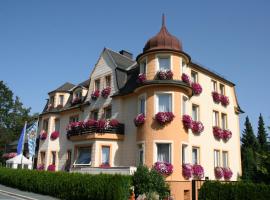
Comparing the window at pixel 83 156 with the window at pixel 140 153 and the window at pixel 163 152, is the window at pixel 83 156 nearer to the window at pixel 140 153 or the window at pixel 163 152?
the window at pixel 140 153

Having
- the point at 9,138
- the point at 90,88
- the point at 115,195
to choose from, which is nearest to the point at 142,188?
the point at 115,195

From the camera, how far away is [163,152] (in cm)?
2262

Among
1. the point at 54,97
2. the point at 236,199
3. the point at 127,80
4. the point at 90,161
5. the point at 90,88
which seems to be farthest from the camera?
the point at 54,97

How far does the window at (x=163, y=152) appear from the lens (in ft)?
73.5

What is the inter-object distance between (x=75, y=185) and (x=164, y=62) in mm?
10970

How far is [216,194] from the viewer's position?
16.6 metres

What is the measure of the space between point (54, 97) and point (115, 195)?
2152 cm

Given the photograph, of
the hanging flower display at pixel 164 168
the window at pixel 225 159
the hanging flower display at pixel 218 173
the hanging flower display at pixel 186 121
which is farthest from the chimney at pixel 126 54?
the hanging flower display at pixel 164 168

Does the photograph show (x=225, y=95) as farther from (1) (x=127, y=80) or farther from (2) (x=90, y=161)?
(2) (x=90, y=161)

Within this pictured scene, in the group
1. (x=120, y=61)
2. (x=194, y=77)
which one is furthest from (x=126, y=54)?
(x=194, y=77)

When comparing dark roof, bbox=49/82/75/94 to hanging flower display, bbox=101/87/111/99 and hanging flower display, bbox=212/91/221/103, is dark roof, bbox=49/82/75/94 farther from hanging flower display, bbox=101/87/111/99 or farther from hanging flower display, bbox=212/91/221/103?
hanging flower display, bbox=212/91/221/103

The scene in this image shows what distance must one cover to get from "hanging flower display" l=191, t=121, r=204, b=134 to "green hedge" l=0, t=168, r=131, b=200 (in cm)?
903

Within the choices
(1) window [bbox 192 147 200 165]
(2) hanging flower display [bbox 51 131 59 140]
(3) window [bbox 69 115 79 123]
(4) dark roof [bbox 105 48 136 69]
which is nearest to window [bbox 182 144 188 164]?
(1) window [bbox 192 147 200 165]

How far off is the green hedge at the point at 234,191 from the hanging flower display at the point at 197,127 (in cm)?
844
